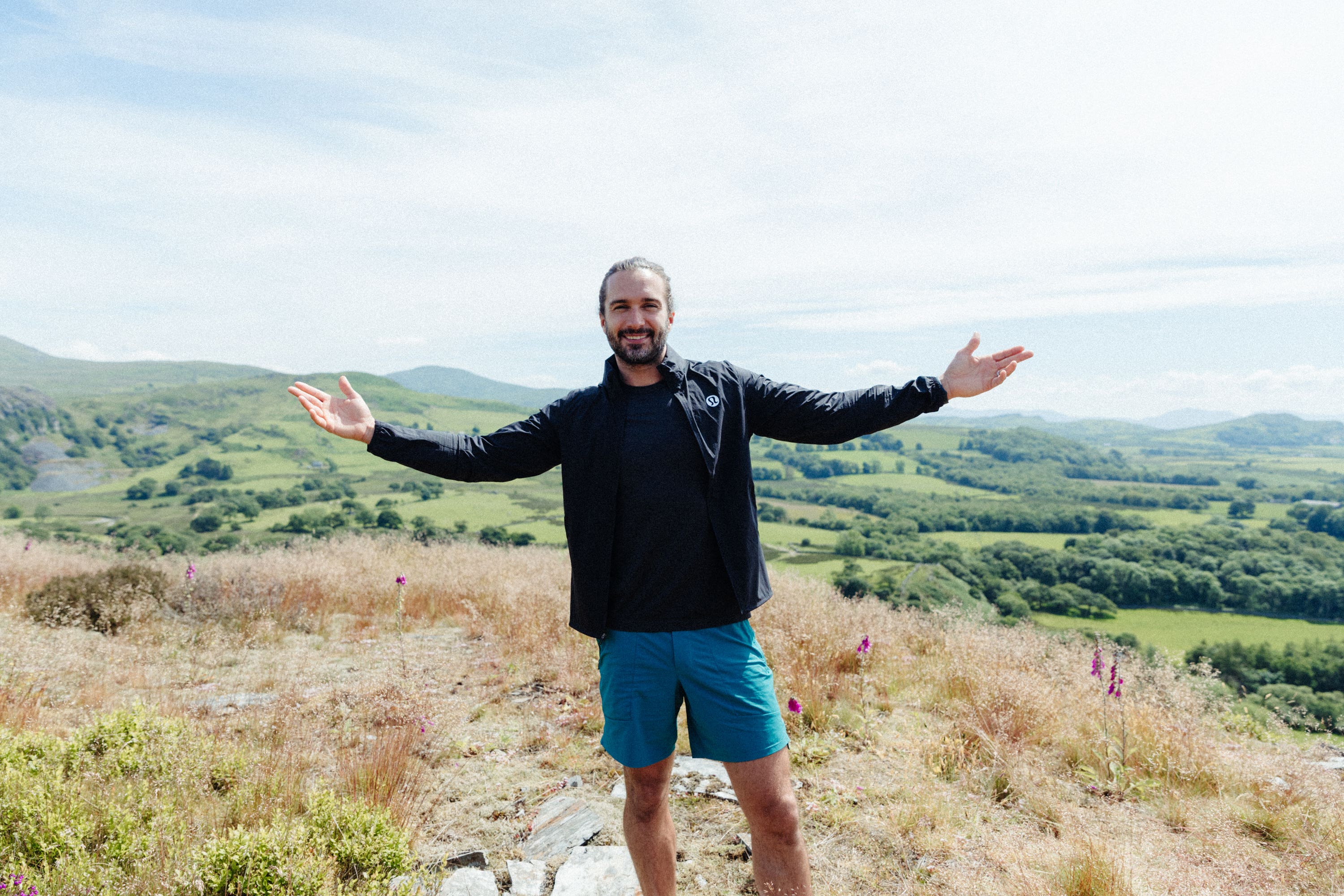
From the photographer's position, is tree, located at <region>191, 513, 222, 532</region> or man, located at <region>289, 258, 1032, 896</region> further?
tree, located at <region>191, 513, 222, 532</region>

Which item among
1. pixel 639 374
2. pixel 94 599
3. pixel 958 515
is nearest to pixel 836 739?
pixel 639 374

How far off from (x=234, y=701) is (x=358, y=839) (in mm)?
2933

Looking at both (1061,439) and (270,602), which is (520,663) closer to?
(270,602)

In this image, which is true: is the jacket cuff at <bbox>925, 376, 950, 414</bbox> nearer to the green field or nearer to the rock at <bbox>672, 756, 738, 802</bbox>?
the rock at <bbox>672, 756, 738, 802</bbox>

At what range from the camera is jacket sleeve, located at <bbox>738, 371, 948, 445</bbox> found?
2512mm

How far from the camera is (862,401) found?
8.38 ft

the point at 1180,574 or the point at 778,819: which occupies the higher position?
the point at 778,819

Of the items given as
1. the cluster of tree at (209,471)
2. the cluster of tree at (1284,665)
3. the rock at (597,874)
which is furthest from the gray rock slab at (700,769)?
the cluster of tree at (209,471)

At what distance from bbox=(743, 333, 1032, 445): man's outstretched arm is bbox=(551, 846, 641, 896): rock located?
2.14 meters

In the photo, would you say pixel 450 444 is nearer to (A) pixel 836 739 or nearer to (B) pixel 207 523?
(A) pixel 836 739

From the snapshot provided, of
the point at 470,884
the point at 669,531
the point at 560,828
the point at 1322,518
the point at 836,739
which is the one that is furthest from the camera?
the point at 1322,518

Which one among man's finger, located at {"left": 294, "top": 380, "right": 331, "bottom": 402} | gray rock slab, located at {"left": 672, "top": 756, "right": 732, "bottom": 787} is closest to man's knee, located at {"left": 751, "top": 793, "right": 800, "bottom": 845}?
gray rock slab, located at {"left": 672, "top": 756, "right": 732, "bottom": 787}

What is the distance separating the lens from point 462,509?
36.6 metres

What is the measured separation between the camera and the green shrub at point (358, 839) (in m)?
2.81
